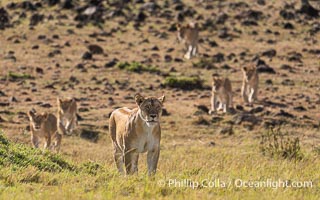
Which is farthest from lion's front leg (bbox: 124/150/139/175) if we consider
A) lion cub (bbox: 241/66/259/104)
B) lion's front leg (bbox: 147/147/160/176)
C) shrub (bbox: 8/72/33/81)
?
shrub (bbox: 8/72/33/81)

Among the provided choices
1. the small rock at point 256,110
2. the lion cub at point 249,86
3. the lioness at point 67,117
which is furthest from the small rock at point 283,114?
the lioness at point 67,117

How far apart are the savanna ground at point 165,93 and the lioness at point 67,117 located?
35 centimetres

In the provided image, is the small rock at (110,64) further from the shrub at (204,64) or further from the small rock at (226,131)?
the small rock at (226,131)

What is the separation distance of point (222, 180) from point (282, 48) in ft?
87.0

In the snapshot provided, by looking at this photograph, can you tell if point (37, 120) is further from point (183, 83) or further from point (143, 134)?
point (183, 83)

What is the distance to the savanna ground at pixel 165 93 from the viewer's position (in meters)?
8.79

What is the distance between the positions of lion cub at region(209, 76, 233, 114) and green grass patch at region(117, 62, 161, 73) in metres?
6.51

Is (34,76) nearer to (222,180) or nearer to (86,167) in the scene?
(86,167)

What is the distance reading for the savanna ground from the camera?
8789 mm

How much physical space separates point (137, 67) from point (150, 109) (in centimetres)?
2040

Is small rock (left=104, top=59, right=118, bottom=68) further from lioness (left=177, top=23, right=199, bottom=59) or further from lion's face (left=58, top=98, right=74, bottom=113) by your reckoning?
lion's face (left=58, top=98, right=74, bottom=113)

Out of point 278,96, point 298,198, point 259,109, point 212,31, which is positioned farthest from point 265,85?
point 298,198

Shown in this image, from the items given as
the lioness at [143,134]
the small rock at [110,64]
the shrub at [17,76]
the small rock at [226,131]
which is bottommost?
the shrub at [17,76]

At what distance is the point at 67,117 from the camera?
65.3ft
